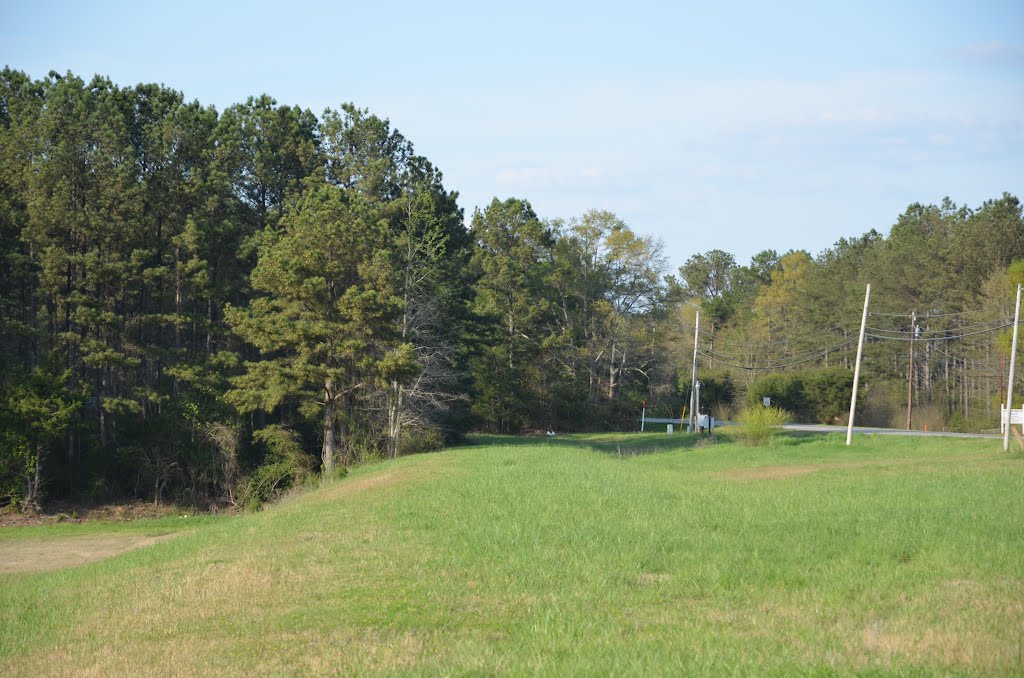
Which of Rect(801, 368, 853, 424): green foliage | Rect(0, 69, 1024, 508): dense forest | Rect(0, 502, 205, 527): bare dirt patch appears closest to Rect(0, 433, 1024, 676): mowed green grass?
Rect(0, 502, 205, 527): bare dirt patch

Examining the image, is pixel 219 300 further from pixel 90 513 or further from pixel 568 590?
pixel 568 590

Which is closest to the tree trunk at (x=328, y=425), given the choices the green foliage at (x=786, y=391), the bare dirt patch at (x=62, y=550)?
the bare dirt patch at (x=62, y=550)

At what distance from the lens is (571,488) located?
20.9 meters

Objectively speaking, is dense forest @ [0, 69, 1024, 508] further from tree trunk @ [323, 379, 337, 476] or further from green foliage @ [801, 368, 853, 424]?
green foliage @ [801, 368, 853, 424]

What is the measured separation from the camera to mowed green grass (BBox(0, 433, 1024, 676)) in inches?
339

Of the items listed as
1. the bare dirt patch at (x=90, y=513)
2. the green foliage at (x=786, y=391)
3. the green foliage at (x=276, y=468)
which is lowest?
the bare dirt patch at (x=90, y=513)

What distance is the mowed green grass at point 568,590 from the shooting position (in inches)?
339

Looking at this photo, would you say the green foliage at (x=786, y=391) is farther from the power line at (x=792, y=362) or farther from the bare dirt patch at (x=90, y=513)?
the bare dirt patch at (x=90, y=513)

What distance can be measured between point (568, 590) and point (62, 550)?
69.7 feet

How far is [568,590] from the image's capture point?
37.0 ft

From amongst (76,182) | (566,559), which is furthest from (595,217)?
(566,559)

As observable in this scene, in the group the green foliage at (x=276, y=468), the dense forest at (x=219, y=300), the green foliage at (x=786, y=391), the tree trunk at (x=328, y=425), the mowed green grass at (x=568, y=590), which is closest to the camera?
the mowed green grass at (x=568, y=590)

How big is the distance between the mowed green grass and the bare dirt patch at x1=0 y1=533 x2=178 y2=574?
406 centimetres

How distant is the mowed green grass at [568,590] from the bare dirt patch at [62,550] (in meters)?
4.06
